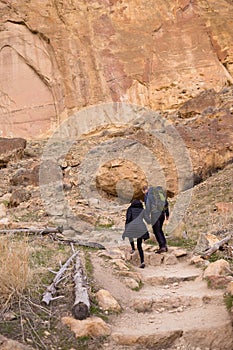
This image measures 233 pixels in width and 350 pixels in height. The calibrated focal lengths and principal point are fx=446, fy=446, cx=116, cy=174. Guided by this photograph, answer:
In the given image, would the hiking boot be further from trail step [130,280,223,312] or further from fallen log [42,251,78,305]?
fallen log [42,251,78,305]

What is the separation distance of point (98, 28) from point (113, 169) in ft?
47.8

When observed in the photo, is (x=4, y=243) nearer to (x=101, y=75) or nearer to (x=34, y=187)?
(x=34, y=187)

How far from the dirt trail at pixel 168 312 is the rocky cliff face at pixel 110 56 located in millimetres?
18659

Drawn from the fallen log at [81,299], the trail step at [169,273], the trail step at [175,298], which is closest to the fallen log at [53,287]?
the fallen log at [81,299]

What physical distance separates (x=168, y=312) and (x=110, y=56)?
2175 cm

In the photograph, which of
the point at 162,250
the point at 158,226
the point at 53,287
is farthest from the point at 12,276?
the point at 162,250

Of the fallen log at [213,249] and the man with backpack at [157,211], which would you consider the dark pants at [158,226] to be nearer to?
the man with backpack at [157,211]

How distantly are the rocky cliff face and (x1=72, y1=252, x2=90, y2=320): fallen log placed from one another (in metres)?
20.1

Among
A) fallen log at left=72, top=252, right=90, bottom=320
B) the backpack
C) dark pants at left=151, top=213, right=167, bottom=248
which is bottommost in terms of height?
fallen log at left=72, top=252, right=90, bottom=320

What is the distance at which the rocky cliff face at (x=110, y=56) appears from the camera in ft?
82.0

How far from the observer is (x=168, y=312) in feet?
17.6

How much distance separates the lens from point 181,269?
→ 7.43 metres

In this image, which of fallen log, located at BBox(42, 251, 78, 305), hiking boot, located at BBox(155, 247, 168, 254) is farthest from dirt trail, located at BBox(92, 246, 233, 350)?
hiking boot, located at BBox(155, 247, 168, 254)

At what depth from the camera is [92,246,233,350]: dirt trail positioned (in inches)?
173
